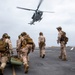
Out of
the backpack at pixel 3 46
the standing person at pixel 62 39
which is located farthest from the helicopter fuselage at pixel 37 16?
the backpack at pixel 3 46

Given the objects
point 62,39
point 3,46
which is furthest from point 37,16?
point 3,46

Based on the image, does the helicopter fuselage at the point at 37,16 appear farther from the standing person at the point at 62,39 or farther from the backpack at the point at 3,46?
the backpack at the point at 3,46

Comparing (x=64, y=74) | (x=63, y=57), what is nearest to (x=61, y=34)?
(x=63, y=57)

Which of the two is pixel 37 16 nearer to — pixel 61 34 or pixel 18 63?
pixel 61 34

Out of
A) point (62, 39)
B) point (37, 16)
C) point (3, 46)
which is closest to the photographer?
point (3, 46)

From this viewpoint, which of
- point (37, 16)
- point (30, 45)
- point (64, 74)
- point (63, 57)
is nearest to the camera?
point (64, 74)

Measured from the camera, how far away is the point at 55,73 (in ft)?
45.9

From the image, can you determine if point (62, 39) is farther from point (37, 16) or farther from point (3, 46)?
point (37, 16)

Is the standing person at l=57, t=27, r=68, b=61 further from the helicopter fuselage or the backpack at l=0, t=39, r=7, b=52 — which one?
the helicopter fuselage

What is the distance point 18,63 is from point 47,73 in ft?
6.98

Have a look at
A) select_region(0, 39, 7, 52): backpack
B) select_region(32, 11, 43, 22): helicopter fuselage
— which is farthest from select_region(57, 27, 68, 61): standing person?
select_region(32, 11, 43, 22): helicopter fuselage

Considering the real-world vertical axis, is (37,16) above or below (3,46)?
above

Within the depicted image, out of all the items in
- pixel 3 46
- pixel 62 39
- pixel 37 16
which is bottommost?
pixel 3 46

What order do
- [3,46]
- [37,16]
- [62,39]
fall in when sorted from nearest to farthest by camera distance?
[3,46], [62,39], [37,16]
